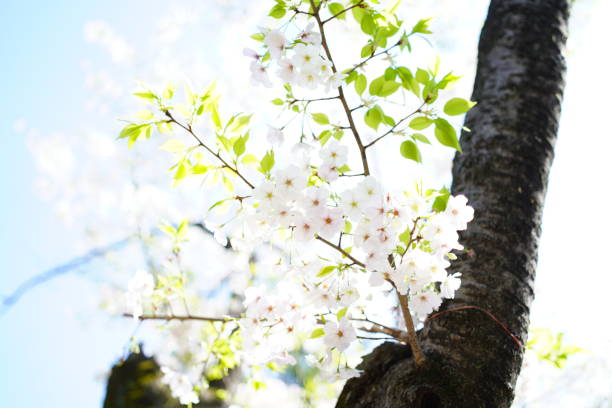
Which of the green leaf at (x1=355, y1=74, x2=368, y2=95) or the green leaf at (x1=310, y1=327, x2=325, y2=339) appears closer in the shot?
the green leaf at (x1=355, y1=74, x2=368, y2=95)

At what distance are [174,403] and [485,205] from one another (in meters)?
2.11

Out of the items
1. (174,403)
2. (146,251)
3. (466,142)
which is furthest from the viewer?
(146,251)

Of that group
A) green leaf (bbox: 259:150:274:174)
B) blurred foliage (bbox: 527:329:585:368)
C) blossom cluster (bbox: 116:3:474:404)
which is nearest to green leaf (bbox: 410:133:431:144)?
blossom cluster (bbox: 116:3:474:404)

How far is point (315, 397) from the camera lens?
14.4 ft

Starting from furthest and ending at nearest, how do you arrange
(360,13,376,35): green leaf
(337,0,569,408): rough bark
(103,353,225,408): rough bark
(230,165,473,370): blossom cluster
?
1. (103,353,225,408): rough bark
2. (337,0,569,408): rough bark
3. (360,13,376,35): green leaf
4. (230,165,473,370): blossom cluster

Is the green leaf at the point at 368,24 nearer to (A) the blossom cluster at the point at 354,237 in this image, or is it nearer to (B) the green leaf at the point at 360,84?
(B) the green leaf at the point at 360,84

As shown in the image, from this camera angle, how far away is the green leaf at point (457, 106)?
891 mm

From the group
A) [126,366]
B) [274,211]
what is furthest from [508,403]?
[126,366]

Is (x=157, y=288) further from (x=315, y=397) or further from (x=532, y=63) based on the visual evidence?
(x=315, y=397)

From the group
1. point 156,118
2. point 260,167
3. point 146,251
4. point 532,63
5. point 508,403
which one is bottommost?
point 508,403

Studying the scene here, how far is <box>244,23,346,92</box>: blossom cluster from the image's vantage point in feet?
2.87

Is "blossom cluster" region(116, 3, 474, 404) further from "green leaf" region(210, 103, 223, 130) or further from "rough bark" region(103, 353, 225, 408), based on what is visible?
"rough bark" region(103, 353, 225, 408)

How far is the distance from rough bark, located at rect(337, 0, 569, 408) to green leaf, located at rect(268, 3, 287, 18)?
809 millimetres

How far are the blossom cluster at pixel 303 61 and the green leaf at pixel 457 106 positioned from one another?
0.78 ft
